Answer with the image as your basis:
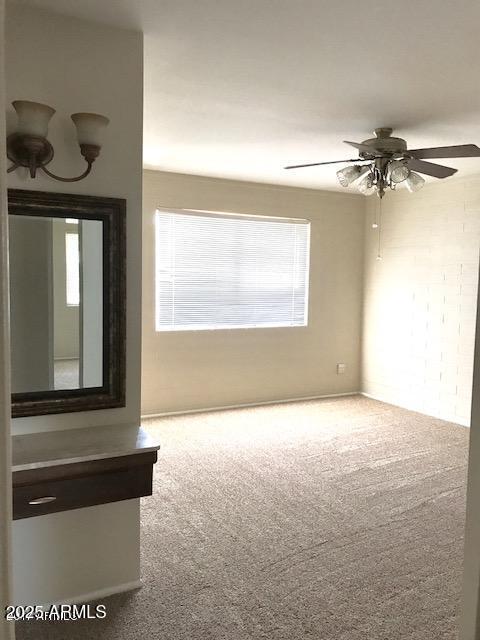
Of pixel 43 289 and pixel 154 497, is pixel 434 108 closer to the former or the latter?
pixel 43 289

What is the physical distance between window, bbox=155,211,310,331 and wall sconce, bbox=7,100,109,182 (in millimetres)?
3059

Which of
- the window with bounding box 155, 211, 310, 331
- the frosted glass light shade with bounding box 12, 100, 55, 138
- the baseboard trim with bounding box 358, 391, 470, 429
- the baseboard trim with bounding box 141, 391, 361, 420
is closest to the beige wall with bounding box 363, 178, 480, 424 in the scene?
the baseboard trim with bounding box 358, 391, 470, 429

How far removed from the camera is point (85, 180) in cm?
215

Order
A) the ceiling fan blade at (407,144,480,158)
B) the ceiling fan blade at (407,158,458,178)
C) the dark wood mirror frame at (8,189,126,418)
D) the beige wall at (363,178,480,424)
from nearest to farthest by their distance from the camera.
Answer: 1. the dark wood mirror frame at (8,189,126,418)
2. the ceiling fan blade at (407,144,480,158)
3. the ceiling fan blade at (407,158,458,178)
4. the beige wall at (363,178,480,424)

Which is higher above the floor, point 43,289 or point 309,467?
point 43,289

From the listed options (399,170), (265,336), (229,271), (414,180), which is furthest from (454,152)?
(265,336)

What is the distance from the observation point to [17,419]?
2.10 meters

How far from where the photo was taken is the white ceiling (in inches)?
77.0

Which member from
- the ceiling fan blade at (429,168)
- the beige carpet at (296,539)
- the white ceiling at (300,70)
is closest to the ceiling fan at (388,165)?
the ceiling fan blade at (429,168)

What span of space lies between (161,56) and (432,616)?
284 centimetres

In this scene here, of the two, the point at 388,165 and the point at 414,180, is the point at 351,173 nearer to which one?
the point at 388,165

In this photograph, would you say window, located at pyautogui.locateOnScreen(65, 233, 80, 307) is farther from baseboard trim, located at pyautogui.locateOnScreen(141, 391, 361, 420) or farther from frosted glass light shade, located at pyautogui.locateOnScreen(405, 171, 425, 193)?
baseboard trim, located at pyautogui.locateOnScreen(141, 391, 361, 420)

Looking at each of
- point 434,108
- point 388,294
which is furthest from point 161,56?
point 388,294

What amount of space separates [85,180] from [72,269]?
0.39 meters
